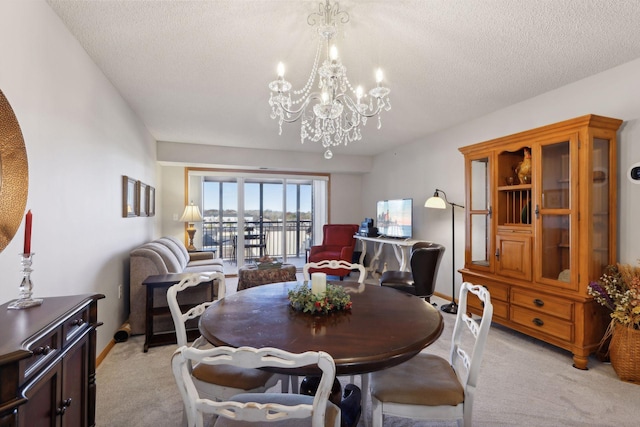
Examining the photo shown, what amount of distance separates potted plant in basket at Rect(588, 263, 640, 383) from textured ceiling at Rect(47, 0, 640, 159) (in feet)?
5.66

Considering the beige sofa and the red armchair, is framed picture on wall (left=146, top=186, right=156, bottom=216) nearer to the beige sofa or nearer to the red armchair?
the beige sofa

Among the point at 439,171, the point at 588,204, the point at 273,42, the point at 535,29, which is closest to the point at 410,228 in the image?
the point at 439,171

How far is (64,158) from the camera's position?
1.97m

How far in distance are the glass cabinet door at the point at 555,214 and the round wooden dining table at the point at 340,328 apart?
171cm

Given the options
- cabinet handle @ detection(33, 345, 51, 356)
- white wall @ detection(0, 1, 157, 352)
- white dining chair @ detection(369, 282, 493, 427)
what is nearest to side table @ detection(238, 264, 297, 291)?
white wall @ detection(0, 1, 157, 352)

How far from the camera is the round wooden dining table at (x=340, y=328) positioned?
114 cm

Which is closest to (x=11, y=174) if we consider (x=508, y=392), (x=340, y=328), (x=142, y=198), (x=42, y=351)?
(x=42, y=351)

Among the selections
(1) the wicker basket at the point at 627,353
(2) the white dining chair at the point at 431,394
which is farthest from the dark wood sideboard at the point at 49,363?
(1) the wicker basket at the point at 627,353

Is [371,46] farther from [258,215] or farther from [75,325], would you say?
[258,215]

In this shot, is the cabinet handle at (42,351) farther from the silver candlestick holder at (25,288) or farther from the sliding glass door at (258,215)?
the sliding glass door at (258,215)

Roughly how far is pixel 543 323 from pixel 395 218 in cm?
276

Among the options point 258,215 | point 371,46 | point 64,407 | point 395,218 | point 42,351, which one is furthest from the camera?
point 258,215

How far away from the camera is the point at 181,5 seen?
1.80 metres

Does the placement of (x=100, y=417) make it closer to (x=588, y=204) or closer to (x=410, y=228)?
(x=588, y=204)
